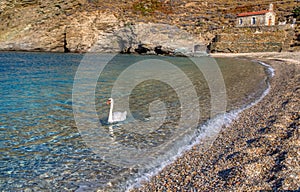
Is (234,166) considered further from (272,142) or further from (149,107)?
(149,107)

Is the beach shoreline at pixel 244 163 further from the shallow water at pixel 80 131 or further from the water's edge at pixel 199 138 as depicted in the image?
the shallow water at pixel 80 131

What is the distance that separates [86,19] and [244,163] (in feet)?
201

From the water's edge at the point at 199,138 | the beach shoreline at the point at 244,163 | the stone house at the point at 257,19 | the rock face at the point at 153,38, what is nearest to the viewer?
the beach shoreline at the point at 244,163

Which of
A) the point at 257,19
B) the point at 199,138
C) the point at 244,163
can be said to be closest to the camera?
the point at 244,163

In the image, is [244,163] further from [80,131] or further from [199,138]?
[80,131]

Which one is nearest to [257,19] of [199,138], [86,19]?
[86,19]

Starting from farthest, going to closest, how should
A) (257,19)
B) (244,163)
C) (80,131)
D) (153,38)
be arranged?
1. (257,19)
2. (153,38)
3. (80,131)
4. (244,163)

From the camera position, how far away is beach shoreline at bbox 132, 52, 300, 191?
4.91 metres

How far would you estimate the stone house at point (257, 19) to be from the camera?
5447cm

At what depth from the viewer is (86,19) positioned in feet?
201

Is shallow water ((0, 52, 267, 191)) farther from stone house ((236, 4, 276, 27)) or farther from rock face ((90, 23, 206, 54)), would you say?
stone house ((236, 4, 276, 27))

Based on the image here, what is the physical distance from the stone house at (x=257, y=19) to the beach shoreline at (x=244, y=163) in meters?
52.4

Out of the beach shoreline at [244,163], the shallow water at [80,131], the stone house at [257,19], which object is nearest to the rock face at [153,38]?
the stone house at [257,19]

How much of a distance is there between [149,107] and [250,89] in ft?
24.9
